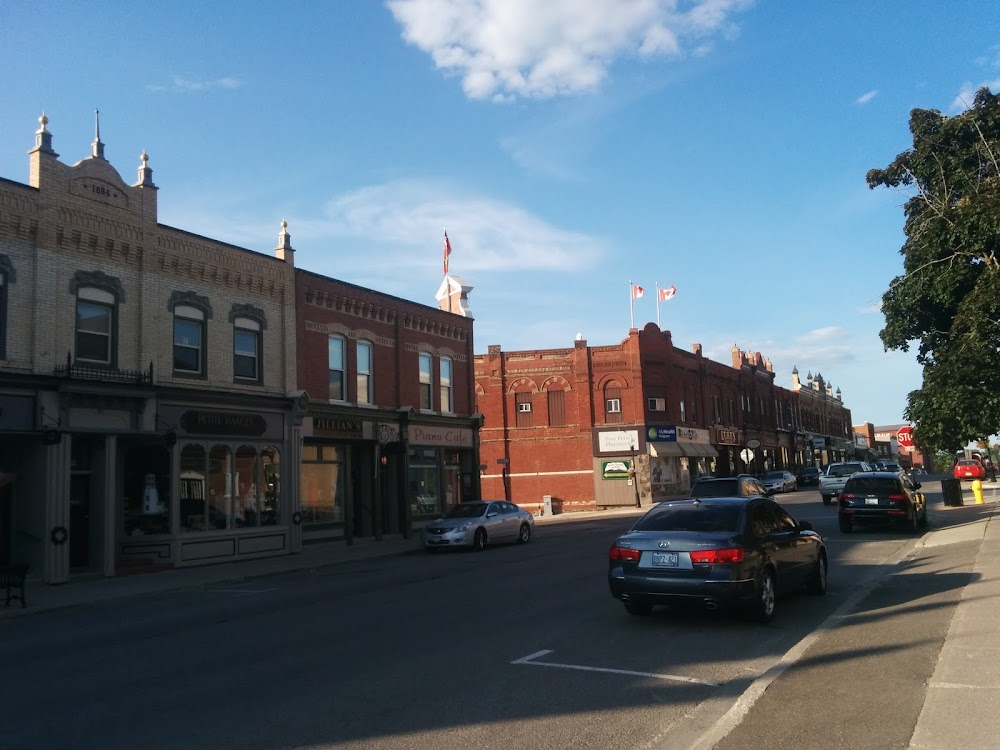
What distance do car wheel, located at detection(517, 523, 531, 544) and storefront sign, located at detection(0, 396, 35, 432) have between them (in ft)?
44.1

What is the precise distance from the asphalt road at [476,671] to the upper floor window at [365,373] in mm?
13947

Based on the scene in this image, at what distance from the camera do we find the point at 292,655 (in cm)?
909

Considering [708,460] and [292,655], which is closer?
[292,655]

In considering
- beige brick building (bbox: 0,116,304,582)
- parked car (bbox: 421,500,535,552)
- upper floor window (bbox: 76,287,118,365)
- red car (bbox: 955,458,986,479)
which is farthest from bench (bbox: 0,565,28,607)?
red car (bbox: 955,458,986,479)

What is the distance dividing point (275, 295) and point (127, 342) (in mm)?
5410

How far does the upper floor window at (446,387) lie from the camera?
31875 millimetres

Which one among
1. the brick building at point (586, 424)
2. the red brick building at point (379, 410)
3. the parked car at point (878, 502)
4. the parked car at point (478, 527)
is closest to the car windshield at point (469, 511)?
the parked car at point (478, 527)

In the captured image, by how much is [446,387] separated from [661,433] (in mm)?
22433

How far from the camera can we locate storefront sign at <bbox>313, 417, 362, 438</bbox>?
25.5 meters

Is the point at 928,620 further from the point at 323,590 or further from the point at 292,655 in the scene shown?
the point at 323,590

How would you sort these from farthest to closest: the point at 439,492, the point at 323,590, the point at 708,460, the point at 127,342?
1. the point at 708,460
2. the point at 439,492
3. the point at 127,342
4. the point at 323,590

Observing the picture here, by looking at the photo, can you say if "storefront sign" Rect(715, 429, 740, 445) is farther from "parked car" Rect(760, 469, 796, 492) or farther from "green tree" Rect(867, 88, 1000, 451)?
"green tree" Rect(867, 88, 1000, 451)

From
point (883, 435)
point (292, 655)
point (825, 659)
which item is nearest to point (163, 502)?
point (292, 655)

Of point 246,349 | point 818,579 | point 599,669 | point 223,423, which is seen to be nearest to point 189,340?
point 246,349
